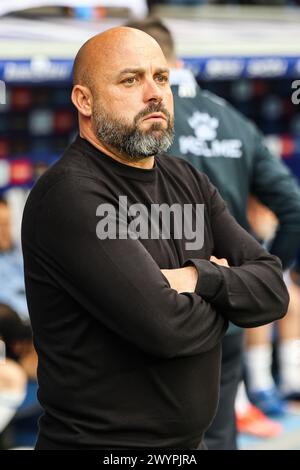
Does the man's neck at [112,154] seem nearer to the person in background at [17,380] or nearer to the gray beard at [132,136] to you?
the gray beard at [132,136]

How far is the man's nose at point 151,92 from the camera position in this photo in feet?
8.43

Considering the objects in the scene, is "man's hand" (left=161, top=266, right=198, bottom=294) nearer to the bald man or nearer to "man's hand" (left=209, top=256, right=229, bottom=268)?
the bald man

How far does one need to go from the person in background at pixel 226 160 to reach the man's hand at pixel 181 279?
36.6 inches

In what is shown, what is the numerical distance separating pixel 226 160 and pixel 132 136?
1.02 metres

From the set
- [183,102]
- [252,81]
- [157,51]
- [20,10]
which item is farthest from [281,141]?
[157,51]

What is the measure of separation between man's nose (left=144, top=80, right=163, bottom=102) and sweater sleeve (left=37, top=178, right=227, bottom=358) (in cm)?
28

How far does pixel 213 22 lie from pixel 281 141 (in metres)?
0.83

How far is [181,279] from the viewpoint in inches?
98.1

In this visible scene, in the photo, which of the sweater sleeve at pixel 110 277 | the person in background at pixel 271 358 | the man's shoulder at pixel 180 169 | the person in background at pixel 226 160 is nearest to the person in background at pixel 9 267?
the person in background at pixel 271 358

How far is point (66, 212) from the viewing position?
2400 mm

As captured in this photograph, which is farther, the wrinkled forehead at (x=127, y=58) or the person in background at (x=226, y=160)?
the person in background at (x=226, y=160)

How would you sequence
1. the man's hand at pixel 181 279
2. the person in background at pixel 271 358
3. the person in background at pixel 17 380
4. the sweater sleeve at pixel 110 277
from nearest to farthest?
the sweater sleeve at pixel 110 277 < the man's hand at pixel 181 279 < the person in background at pixel 17 380 < the person in background at pixel 271 358

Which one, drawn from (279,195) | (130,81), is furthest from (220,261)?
(279,195)

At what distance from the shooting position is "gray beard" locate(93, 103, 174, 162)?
253 centimetres
